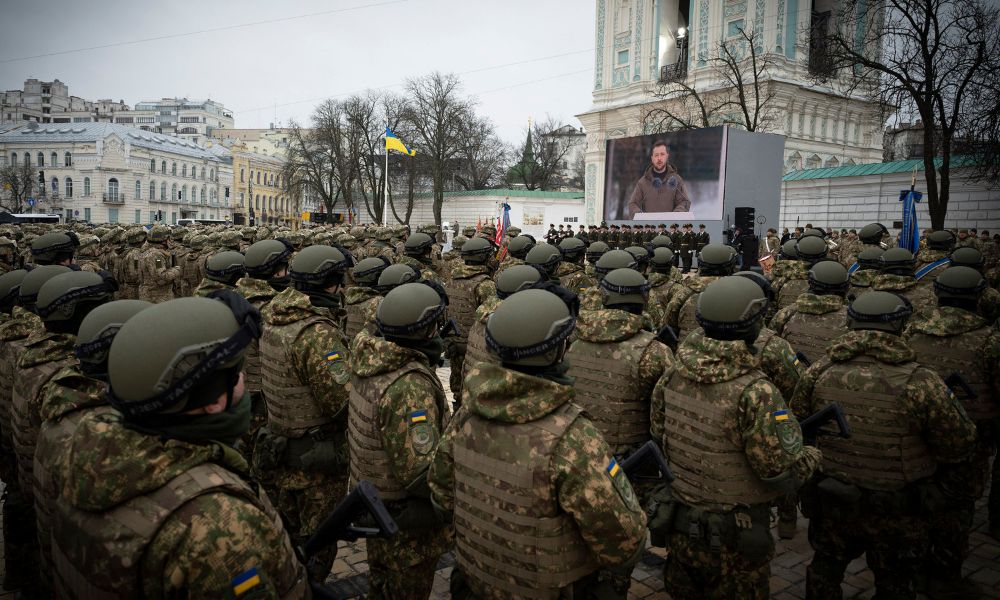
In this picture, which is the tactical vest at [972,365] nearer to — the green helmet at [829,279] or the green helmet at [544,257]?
the green helmet at [829,279]

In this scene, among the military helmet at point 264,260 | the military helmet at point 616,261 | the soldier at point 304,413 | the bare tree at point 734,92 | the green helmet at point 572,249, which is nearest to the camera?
the soldier at point 304,413

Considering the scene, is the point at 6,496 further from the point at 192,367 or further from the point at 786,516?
the point at 786,516

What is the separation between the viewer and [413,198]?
61.0 metres

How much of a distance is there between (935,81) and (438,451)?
21.8m

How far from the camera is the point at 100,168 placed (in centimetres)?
7644

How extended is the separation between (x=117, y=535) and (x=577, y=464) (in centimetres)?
159

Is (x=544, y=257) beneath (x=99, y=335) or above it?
above

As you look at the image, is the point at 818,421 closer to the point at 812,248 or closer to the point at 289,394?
the point at 289,394

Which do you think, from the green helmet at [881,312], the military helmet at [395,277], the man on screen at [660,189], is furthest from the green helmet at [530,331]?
the man on screen at [660,189]

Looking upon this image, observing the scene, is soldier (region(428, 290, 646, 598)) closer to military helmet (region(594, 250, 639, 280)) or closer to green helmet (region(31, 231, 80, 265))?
military helmet (region(594, 250, 639, 280))

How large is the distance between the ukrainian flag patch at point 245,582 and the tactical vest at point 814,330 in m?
5.50

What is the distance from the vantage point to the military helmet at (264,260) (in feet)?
18.5

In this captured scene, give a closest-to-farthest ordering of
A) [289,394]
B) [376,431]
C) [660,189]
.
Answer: [376,431]
[289,394]
[660,189]

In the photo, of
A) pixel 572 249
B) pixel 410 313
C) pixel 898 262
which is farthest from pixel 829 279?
pixel 410 313
